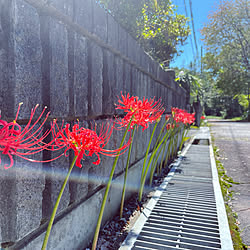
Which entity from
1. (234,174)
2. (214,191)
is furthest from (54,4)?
(234,174)

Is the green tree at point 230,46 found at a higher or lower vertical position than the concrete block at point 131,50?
higher

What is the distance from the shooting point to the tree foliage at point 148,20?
4.55 m

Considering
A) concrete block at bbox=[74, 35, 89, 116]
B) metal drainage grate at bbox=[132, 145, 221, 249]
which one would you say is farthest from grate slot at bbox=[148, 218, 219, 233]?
concrete block at bbox=[74, 35, 89, 116]

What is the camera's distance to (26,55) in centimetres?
110

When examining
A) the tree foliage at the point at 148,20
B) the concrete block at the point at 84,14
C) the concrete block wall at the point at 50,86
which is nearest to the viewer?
the concrete block wall at the point at 50,86

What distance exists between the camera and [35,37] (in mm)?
1153

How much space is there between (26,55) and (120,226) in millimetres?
1603

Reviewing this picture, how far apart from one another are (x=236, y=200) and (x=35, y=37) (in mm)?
2744

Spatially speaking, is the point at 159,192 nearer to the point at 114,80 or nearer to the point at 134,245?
the point at 134,245

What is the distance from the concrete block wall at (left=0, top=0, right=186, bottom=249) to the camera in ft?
3.37

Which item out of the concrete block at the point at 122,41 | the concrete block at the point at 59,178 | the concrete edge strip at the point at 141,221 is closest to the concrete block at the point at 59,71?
the concrete block at the point at 59,178

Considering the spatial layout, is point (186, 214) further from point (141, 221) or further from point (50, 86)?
point (50, 86)

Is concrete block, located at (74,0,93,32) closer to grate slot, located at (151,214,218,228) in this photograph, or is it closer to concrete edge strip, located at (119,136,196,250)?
concrete edge strip, located at (119,136,196,250)

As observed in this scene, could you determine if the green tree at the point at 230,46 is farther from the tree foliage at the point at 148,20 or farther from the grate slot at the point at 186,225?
the grate slot at the point at 186,225
